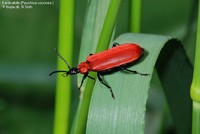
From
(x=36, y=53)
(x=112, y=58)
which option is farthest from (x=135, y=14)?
A: (x=36, y=53)

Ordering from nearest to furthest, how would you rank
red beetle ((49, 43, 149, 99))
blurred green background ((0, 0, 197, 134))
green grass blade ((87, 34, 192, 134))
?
green grass blade ((87, 34, 192, 134))
red beetle ((49, 43, 149, 99))
blurred green background ((0, 0, 197, 134))

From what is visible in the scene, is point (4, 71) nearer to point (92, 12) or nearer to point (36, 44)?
point (36, 44)

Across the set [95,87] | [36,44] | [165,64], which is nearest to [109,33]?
[95,87]

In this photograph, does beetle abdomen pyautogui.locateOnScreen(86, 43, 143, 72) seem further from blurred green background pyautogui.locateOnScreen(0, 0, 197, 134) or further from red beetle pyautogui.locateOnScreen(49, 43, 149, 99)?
blurred green background pyautogui.locateOnScreen(0, 0, 197, 134)

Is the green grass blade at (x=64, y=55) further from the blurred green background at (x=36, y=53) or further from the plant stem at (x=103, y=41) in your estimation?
the blurred green background at (x=36, y=53)

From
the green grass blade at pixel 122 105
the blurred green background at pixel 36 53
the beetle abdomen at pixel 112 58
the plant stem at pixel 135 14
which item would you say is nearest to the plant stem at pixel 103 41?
the green grass blade at pixel 122 105

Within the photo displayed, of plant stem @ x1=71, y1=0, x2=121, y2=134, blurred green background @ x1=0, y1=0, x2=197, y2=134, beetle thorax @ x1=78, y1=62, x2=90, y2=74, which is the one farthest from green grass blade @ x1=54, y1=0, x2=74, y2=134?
blurred green background @ x1=0, y1=0, x2=197, y2=134

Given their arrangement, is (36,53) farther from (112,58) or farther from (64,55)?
(64,55)
